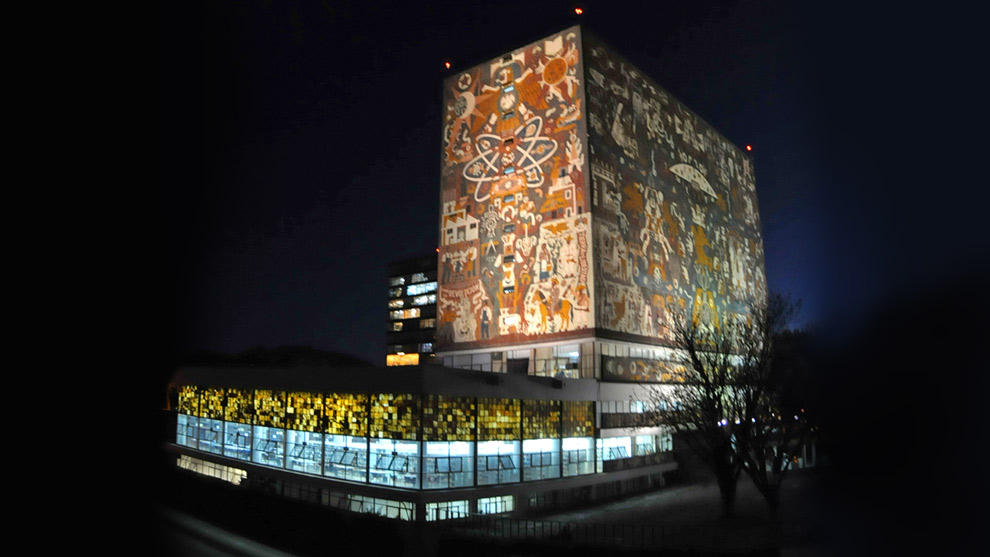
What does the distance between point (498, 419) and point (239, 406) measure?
15.1 meters

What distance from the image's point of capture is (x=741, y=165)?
206ft

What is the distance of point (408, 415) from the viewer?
26.1m

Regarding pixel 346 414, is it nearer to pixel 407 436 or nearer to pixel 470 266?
pixel 407 436

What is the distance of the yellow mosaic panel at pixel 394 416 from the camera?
26.0 metres

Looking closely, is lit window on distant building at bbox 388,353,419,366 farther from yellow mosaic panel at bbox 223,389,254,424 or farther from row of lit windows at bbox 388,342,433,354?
yellow mosaic panel at bbox 223,389,254,424

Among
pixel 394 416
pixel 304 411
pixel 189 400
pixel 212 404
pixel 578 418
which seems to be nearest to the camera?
pixel 394 416

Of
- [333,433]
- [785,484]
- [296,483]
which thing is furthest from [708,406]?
[296,483]

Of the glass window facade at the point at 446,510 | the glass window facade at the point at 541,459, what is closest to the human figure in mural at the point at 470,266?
the glass window facade at the point at 541,459

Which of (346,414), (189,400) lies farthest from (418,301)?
(346,414)

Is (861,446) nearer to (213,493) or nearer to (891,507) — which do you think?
(891,507)

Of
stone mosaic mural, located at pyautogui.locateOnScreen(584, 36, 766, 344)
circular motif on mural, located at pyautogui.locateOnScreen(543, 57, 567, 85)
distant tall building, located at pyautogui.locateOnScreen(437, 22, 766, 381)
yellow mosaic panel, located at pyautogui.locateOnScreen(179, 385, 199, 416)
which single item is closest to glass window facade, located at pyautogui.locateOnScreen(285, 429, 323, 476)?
yellow mosaic panel, located at pyautogui.locateOnScreen(179, 385, 199, 416)

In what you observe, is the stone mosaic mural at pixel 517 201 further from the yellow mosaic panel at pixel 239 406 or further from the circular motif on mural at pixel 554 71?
the yellow mosaic panel at pixel 239 406

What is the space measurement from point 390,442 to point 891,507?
21.6 m

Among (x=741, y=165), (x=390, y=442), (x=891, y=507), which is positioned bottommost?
(x=390, y=442)
